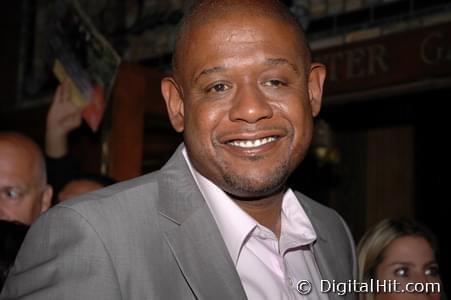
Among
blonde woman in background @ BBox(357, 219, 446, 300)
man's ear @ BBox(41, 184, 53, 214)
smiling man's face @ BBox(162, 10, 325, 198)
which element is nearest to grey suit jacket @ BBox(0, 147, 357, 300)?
smiling man's face @ BBox(162, 10, 325, 198)

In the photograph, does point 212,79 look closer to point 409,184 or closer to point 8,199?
point 8,199

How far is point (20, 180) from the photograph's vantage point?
2.31 metres

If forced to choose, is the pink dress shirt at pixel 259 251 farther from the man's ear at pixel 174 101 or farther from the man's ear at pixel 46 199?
the man's ear at pixel 46 199

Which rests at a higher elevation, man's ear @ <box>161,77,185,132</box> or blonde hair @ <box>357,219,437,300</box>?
man's ear @ <box>161,77,185,132</box>

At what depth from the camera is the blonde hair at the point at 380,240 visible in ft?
7.80

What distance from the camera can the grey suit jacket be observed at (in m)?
1.08

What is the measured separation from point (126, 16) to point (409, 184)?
97.1 inches

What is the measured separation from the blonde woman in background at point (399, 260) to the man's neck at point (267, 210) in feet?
2.60

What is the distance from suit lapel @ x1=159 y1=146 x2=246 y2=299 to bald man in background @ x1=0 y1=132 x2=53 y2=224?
1151 millimetres

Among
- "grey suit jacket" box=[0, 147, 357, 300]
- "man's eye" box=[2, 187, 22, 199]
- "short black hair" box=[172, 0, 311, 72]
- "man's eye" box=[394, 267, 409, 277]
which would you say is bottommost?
"man's eye" box=[394, 267, 409, 277]

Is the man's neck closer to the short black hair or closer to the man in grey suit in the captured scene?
the man in grey suit

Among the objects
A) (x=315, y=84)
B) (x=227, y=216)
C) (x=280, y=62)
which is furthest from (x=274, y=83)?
(x=227, y=216)

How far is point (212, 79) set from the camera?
128 centimetres

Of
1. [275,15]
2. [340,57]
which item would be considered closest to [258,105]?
[275,15]
